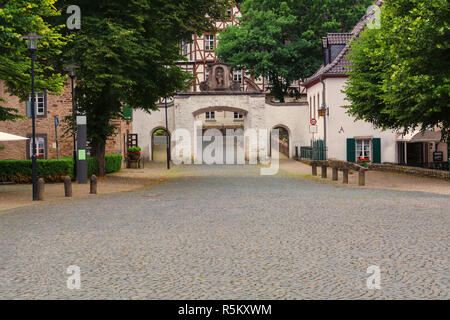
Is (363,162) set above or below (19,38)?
below

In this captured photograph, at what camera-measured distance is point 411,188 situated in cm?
2095

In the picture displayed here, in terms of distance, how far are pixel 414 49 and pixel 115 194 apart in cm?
1175

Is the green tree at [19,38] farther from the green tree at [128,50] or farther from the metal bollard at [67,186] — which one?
the green tree at [128,50]

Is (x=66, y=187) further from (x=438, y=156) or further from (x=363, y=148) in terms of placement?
(x=363, y=148)

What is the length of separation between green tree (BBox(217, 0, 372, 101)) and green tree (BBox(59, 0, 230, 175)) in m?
24.2

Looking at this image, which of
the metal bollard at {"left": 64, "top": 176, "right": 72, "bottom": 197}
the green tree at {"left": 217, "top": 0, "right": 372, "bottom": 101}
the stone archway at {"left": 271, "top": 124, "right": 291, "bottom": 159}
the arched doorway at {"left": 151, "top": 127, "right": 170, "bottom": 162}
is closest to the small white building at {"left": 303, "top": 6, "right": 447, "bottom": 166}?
the stone archway at {"left": 271, "top": 124, "right": 291, "bottom": 159}

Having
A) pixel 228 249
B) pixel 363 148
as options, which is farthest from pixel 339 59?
pixel 228 249

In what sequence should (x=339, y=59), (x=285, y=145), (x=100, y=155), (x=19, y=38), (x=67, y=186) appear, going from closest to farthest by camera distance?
1. (x=19, y=38)
2. (x=67, y=186)
3. (x=100, y=155)
4. (x=339, y=59)
5. (x=285, y=145)

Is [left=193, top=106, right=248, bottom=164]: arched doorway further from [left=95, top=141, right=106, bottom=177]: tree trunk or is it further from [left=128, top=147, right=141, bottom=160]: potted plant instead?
[left=95, top=141, right=106, bottom=177]: tree trunk

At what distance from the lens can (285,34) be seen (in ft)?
173

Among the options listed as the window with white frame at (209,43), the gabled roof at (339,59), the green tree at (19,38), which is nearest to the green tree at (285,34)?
the window with white frame at (209,43)

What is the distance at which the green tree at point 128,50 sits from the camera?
2183 cm

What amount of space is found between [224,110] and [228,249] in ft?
133

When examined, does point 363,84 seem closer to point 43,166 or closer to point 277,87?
point 43,166
